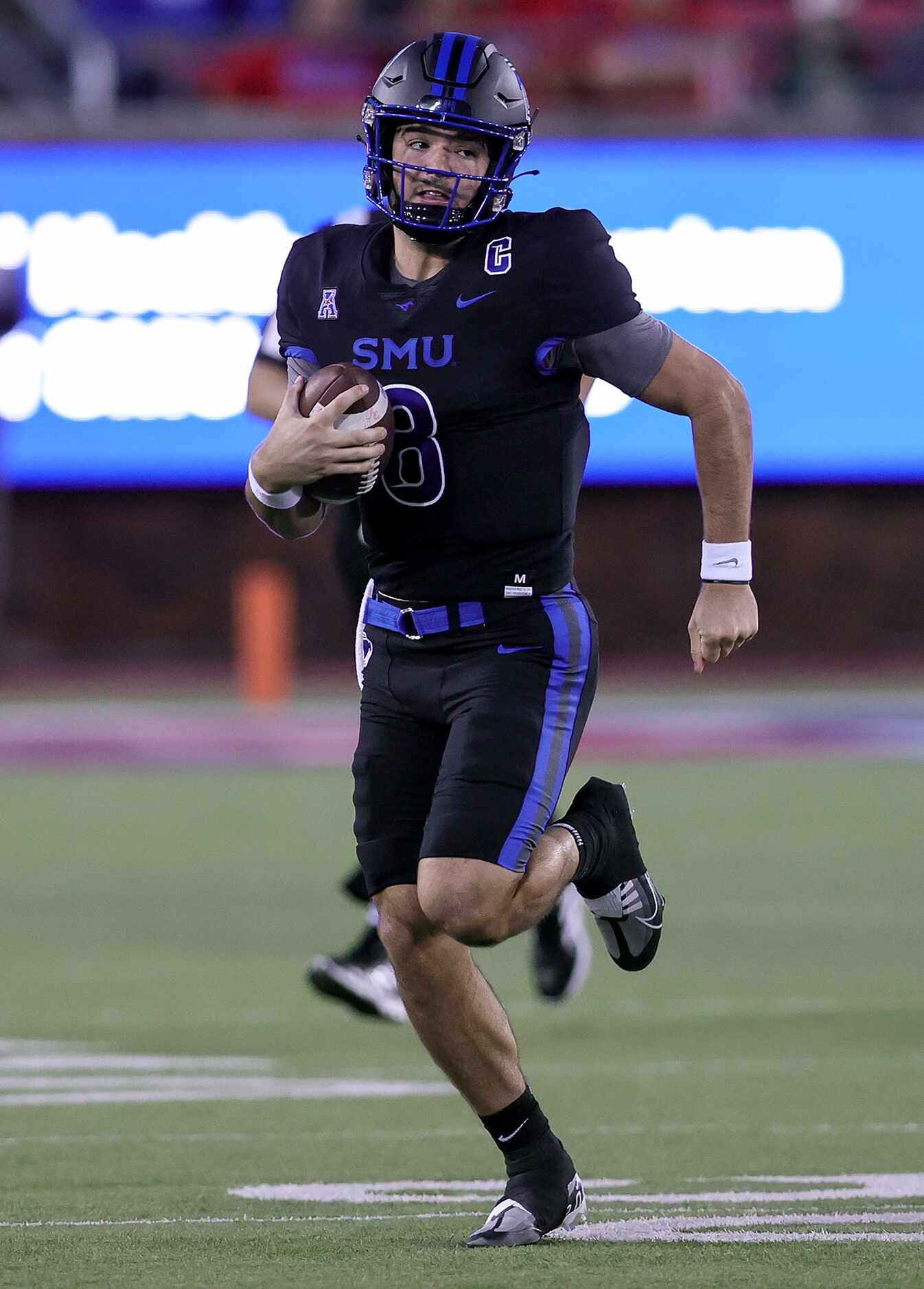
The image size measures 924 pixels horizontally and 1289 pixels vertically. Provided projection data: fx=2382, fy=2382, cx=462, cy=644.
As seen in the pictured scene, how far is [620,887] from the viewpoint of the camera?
191 inches

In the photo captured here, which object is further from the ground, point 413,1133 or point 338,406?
point 338,406

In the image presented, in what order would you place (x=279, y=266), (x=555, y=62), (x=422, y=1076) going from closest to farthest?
(x=422, y=1076) < (x=279, y=266) < (x=555, y=62)

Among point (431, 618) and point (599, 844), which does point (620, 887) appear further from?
point (431, 618)

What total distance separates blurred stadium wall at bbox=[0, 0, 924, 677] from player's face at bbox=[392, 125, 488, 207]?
14350mm

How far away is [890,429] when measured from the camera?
20.0 metres

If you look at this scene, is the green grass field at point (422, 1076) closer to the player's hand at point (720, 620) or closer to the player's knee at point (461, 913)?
the player's knee at point (461, 913)

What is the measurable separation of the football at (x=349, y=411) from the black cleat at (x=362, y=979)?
2.41 metres

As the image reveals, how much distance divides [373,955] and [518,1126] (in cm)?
234

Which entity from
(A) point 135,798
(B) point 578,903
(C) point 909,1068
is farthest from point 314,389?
(A) point 135,798

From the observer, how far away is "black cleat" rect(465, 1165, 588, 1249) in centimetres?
434

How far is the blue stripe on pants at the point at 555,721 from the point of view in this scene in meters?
4.48

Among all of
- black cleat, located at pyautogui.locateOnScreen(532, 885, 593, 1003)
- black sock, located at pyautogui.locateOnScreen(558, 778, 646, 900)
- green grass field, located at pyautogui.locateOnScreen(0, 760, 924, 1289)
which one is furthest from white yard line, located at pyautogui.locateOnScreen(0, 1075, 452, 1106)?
black sock, located at pyautogui.locateOnScreen(558, 778, 646, 900)

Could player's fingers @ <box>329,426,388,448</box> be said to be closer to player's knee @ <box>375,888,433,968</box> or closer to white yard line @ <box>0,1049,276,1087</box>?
player's knee @ <box>375,888,433,968</box>

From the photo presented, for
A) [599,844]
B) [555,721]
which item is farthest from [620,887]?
[555,721]
